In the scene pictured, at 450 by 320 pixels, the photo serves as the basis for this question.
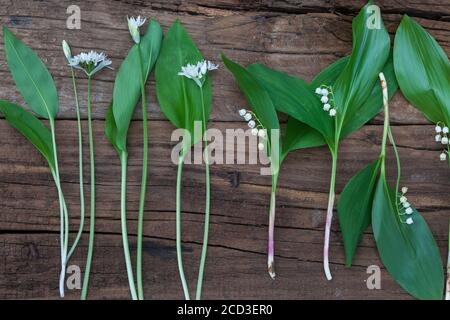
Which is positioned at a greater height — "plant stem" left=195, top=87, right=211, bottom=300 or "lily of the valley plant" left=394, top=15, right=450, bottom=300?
"lily of the valley plant" left=394, top=15, right=450, bottom=300

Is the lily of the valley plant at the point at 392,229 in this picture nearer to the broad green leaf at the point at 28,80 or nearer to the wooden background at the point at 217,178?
the wooden background at the point at 217,178

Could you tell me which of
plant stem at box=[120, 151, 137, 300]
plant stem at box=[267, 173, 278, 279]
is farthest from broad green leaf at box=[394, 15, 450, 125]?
plant stem at box=[120, 151, 137, 300]

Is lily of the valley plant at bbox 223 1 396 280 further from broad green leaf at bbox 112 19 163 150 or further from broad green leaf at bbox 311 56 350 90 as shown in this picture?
broad green leaf at bbox 112 19 163 150

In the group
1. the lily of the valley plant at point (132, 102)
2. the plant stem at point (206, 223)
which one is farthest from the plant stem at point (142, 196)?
the plant stem at point (206, 223)

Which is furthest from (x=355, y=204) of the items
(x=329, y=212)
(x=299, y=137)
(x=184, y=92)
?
(x=184, y=92)

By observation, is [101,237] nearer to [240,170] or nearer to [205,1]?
[240,170]

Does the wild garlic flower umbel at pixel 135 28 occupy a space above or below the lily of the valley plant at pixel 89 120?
above

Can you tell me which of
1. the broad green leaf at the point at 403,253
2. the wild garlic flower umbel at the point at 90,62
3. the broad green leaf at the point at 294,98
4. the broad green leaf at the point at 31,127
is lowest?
the broad green leaf at the point at 403,253
